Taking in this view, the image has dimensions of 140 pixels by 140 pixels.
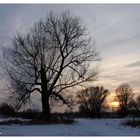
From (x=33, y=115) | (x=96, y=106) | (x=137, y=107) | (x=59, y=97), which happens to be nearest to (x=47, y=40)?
(x=59, y=97)

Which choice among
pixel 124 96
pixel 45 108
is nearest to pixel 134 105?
pixel 124 96

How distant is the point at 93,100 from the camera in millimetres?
96938

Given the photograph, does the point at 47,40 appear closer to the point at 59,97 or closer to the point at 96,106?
the point at 59,97

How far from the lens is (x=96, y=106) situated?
94.5 meters

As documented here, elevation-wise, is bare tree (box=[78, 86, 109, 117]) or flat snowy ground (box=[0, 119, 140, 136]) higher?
bare tree (box=[78, 86, 109, 117])

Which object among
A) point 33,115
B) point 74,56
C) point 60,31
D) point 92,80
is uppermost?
point 60,31

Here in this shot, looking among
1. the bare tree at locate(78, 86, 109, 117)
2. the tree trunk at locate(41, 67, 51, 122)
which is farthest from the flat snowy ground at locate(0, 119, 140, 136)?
the bare tree at locate(78, 86, 109, 117)

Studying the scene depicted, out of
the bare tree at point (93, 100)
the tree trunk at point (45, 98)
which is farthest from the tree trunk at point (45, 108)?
the bare tree at point (93, 100)

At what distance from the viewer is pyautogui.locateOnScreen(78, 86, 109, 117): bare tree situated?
92.6 meters

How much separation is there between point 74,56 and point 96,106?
190 ft

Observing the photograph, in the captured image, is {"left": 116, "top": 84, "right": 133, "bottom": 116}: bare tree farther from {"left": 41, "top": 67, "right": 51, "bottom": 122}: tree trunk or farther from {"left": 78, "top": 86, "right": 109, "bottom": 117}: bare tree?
{"left": 41, "top": 67, "right": 51, "bottom": 122}: tree trunk

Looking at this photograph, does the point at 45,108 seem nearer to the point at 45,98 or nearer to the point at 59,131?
the point at 45,98

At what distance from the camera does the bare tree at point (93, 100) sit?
9257 cm

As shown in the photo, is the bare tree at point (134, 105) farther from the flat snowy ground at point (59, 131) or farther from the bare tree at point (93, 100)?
the flat snowy ground at point (59, 131)
